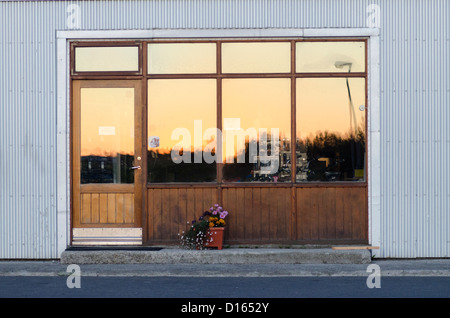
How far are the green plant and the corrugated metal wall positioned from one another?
2.06 meters

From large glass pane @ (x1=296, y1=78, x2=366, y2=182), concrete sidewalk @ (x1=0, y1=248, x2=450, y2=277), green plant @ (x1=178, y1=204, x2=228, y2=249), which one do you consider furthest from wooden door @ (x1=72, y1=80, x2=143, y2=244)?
large glass pane @ (x1=296, y1=78, x2=366, y2=182)

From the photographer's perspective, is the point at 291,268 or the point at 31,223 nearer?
the point at 291,268

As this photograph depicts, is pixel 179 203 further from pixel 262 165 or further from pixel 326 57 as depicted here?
pixel 326 57

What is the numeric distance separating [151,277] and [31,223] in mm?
2434

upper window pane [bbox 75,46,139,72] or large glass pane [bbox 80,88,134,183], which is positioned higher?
upper window pane [bbox 75,46,139,72]

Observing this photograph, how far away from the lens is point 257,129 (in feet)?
36.2

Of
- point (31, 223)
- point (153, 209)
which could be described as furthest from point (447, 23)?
point (31, 223)

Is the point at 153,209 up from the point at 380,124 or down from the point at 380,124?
down

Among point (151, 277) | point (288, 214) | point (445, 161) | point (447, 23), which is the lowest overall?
point (151, 277)

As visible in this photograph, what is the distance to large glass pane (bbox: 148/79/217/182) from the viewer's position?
36.2 ft

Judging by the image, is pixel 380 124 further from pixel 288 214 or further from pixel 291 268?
pixel 291 268

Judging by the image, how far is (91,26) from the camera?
11.0 meters

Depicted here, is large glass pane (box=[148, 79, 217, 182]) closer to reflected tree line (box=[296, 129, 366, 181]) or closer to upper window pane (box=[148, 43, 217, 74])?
upper window pane (box=[148, 43, 217, 74])
